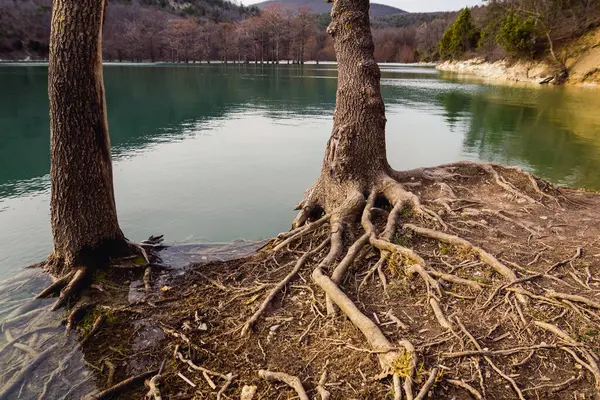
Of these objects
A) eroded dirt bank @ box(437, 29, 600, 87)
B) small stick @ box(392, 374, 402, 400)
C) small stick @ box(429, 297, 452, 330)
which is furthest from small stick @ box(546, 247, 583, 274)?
eroded dirt bank @ box(437, 29, 600, 87)

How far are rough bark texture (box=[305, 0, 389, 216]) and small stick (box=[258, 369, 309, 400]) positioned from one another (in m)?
3.70

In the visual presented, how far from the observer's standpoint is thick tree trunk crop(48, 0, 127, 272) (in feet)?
16.9

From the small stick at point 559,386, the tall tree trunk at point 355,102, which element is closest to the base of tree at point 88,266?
the tall tree trunk at point 355,102

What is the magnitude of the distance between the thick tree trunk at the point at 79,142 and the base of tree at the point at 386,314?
45.5 inches

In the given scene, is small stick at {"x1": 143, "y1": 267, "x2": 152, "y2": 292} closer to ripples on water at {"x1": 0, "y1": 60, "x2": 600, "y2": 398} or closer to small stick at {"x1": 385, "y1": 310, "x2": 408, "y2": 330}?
ripples on water at {"x1": 0, "y1": 60, "x2": 600, "y2": 398}

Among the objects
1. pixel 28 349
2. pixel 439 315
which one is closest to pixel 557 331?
pixel 439 315

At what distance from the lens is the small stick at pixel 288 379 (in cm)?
341

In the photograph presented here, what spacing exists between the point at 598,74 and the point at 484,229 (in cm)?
3915

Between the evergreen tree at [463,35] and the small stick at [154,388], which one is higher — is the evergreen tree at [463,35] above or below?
above

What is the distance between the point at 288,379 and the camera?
3.63m

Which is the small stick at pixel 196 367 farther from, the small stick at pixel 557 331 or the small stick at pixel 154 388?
the small stick at pixel 557 331

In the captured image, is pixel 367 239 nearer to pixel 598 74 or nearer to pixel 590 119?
pixel 590 119

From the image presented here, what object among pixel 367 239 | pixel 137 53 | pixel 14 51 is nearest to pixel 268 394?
pixel 367 239

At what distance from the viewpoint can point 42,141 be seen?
51.7 feet
